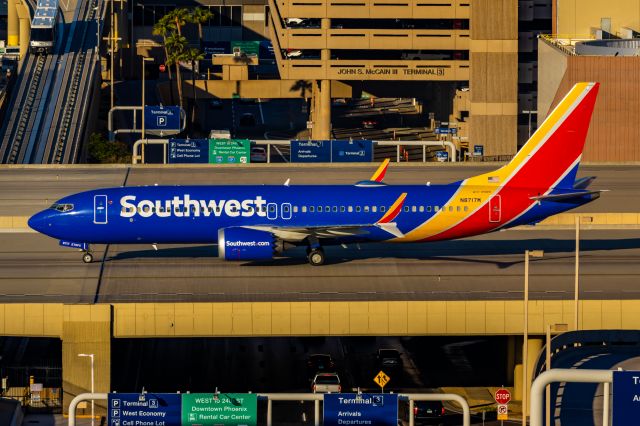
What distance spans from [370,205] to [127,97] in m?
119

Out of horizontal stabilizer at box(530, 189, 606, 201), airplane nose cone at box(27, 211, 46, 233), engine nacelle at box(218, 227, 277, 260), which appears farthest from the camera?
airplane nose cone at box(27, 211, 46, 233)

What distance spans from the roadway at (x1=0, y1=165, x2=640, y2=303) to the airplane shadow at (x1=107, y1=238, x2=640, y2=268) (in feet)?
0.19

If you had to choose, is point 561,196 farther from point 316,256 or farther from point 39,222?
point 39,222

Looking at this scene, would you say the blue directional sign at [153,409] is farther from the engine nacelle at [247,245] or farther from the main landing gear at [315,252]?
the main landing gear at [315,252]

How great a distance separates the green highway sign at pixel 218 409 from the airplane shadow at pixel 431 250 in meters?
39.7

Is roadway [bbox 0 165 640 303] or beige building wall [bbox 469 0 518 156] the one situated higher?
beige building wall [bbox 469 0 518 156]

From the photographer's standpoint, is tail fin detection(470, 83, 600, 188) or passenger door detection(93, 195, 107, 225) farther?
tail fin detection(470, 83, 600, 188)

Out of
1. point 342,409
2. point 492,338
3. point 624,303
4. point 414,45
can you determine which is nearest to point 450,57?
point 414,45

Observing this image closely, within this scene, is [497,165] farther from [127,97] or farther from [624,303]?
[127,97]

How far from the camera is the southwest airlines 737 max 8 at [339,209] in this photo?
7394 cm

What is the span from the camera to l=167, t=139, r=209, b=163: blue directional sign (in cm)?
11975

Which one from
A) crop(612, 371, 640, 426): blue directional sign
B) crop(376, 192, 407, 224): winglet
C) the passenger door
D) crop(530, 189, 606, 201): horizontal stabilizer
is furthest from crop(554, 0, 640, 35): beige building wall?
crop(612, 371, 640, 426): blue directional sign

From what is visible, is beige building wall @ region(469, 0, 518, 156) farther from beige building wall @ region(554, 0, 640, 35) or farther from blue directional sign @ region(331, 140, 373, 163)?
blue directional sign @ region(331, 140, 373, 163)

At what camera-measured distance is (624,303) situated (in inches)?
2618
